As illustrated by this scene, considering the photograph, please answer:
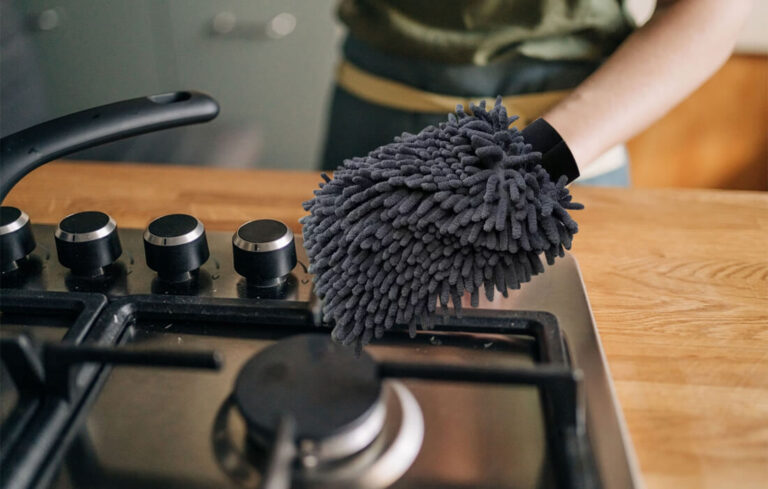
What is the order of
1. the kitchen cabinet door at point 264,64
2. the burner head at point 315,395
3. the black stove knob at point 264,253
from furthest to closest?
the kitchen cabinet door at point 264,64, the black stove knob at point 264,253, the burner head at point 315,395

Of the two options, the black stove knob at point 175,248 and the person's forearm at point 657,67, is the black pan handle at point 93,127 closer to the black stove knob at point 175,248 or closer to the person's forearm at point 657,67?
the black stove knob at point 175,248

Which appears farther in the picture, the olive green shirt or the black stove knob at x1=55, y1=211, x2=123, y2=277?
the olive green shirt

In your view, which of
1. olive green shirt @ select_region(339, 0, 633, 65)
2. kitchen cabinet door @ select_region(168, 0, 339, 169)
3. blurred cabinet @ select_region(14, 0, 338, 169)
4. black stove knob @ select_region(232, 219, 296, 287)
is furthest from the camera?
kitchen cabinet door @ select_region(168, 0, 339, 169)

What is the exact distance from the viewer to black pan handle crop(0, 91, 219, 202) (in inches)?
14.0

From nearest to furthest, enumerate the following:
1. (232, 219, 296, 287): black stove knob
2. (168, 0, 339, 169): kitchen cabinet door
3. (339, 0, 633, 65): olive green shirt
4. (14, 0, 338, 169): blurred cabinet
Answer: (232, 219, 296, 287): black stove knob → (339, 0, 633, 65): olive green shirt → (14, 0, 338, 169): blurred cabinet → (168, 0, 339, 169): kitchen cabinet door

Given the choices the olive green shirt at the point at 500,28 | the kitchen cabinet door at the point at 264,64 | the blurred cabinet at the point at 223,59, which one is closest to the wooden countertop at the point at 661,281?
the olive green shirt at the point at 500,28

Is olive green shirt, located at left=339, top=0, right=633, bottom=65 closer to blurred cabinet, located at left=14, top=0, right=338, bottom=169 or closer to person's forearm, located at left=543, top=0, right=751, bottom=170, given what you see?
person's forearm, located at left=543, top=0, right=751, bottom=170

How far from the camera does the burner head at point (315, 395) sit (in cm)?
28

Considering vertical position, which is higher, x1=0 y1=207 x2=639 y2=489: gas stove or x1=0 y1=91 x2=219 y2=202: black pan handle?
x1=0 y1=91 x2=219 y2=202: black pan handle

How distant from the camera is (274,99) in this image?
1.57 metres

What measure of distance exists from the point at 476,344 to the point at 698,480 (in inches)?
4.9

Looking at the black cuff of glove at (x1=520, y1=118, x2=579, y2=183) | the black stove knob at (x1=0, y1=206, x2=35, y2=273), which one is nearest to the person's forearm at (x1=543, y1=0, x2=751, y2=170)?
the black cuff of glove at (x1=520, y1=118, x2=579, y2=183)

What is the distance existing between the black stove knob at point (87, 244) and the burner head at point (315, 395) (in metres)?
0.15

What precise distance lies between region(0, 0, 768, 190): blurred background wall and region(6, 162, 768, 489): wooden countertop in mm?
733
